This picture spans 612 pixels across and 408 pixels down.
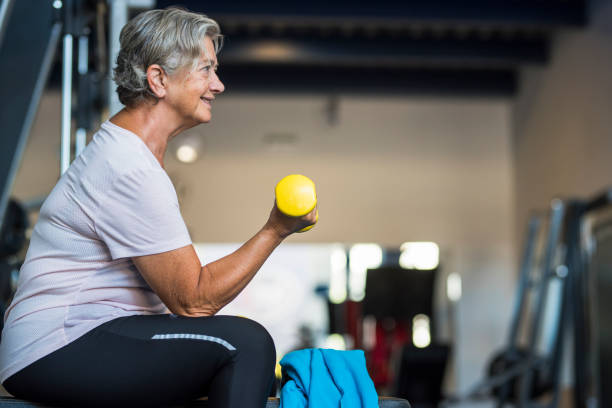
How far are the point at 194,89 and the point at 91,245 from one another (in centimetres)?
34

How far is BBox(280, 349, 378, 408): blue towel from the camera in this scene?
1235mm

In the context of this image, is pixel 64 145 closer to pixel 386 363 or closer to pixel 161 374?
pixel 161 374

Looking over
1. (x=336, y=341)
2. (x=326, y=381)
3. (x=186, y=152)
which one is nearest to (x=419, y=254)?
(x=336, y=341)

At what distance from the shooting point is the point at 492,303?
795cm

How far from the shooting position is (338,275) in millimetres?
8070

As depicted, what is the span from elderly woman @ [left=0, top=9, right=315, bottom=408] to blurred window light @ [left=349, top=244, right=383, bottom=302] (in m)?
6.82

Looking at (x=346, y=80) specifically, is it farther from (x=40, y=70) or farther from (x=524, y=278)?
(x=40, y=70)

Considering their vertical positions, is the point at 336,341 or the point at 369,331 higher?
the point at 369,331

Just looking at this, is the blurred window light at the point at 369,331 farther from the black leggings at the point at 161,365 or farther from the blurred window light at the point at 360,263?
the black leggings at the point at 161,365

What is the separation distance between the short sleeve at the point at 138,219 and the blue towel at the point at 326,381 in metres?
0.31

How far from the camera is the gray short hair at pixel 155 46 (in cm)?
130

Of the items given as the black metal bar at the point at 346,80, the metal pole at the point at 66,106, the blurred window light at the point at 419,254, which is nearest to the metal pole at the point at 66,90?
the metal pole at the point at 66,106

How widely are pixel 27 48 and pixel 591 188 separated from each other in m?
4.76

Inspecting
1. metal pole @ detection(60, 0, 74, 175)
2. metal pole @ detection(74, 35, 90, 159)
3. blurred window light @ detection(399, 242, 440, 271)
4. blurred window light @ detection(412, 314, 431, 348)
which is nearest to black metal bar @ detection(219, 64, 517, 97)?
blurred window light @ detection(399, 242, 440, 271)
